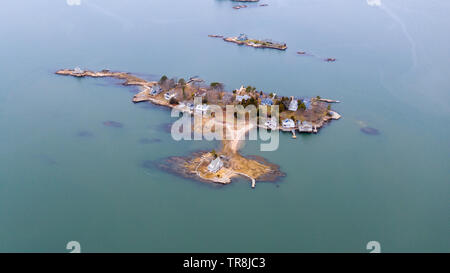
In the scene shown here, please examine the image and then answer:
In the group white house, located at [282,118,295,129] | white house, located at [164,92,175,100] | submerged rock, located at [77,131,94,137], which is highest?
white house, located at [164,92,175,100]

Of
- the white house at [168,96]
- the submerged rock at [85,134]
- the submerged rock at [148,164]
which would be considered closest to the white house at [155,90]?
the white house at [168,96]

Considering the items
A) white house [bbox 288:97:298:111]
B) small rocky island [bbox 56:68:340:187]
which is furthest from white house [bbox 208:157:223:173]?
white house [bbox 288:97:298:111]

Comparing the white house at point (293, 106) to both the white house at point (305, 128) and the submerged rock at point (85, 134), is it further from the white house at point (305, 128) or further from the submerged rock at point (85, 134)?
the submerged rock at point (85, 134)

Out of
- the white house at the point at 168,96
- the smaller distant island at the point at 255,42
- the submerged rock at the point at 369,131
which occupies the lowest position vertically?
the submerged rock at the point at 369,131

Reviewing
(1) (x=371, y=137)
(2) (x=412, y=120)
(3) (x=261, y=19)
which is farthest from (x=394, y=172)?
(3) (x=261, y=19)

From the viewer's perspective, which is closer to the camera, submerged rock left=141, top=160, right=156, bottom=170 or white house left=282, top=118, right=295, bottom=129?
submerged rock left=141, top=160, right=156, bottom=170

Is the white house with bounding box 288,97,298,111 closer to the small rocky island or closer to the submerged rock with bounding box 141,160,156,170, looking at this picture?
the small rocky island
